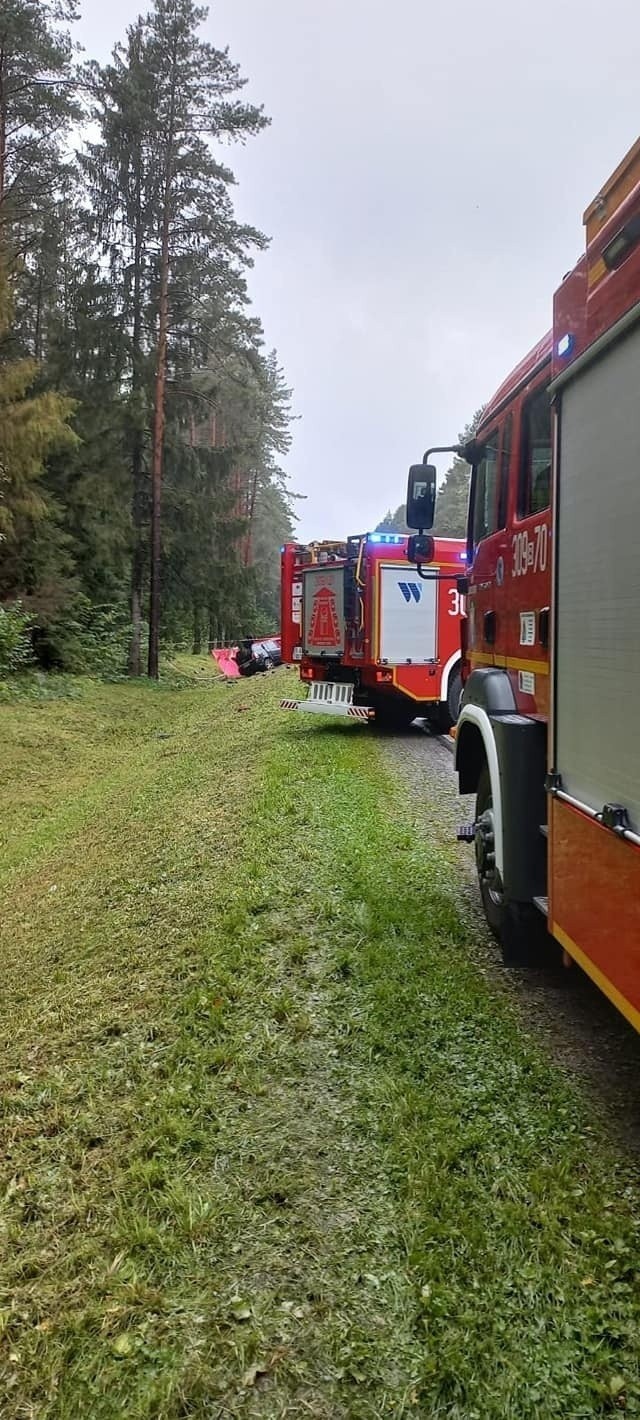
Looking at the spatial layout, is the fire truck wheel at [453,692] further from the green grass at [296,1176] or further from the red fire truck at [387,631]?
the green grass at [296,1176]

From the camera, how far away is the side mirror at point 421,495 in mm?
4637

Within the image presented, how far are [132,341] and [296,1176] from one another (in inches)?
799

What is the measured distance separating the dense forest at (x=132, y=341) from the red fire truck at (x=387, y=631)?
24.9ft

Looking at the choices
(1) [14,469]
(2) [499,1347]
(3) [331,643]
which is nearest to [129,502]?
(1) [14,469]

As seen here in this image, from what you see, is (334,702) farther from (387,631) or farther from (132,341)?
(132,341)

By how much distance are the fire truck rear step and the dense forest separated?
7337 millimetres

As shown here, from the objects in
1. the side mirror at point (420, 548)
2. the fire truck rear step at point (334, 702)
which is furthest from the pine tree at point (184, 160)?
the side mirror at point (420, 548)

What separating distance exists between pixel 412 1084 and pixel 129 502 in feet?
60.5

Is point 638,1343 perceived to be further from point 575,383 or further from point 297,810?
point 297,810

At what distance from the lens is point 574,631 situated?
2.73 meters

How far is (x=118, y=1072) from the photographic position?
3.19 meters

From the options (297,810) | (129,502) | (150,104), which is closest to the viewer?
(297,810)

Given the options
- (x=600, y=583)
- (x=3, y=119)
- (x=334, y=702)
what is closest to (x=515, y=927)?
(x=600, y=583)

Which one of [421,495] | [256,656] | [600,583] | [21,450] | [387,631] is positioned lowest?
[256,656]
